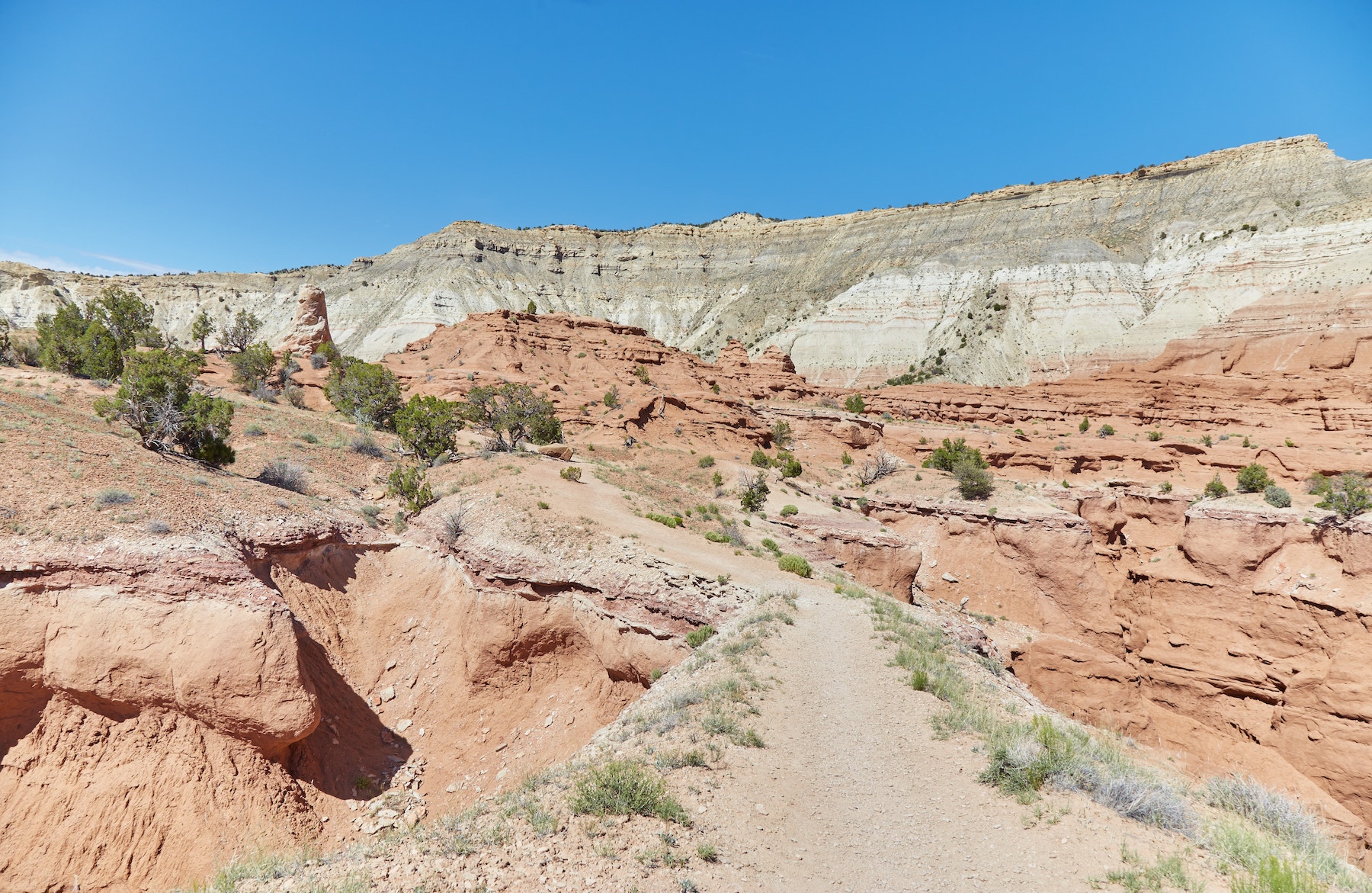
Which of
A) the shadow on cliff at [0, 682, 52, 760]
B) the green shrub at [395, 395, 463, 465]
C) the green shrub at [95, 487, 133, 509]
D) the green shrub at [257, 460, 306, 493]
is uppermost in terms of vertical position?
the green shrub at [395, 395, 463, 465]

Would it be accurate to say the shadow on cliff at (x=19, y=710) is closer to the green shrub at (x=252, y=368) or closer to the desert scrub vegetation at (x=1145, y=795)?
the desert scrub vegetation at (x=1145, y=795)

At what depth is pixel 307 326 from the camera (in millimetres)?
46406

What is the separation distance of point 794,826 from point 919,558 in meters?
15.7

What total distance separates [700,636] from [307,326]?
47829 millimetres

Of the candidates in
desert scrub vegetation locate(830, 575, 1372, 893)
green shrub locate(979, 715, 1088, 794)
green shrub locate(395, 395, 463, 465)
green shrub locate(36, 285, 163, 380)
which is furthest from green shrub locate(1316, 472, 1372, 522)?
green shrub locate(36, 285, 163, 380)

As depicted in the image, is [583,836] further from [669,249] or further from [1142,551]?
[669,249]

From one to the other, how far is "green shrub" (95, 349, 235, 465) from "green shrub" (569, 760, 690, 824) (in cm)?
1535

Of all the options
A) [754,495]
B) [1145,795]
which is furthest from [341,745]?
[754,495]

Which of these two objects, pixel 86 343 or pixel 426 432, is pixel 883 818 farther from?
pixel 86 343

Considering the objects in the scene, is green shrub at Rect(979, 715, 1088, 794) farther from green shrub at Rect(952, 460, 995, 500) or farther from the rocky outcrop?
the rocky outcrop

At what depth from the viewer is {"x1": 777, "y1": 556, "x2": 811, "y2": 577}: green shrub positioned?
→ 1614cm

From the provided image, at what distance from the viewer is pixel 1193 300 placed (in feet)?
168

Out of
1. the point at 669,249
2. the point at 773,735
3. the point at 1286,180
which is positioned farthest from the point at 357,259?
the point at 1286,180

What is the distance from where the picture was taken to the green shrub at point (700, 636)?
11412 millimetres
